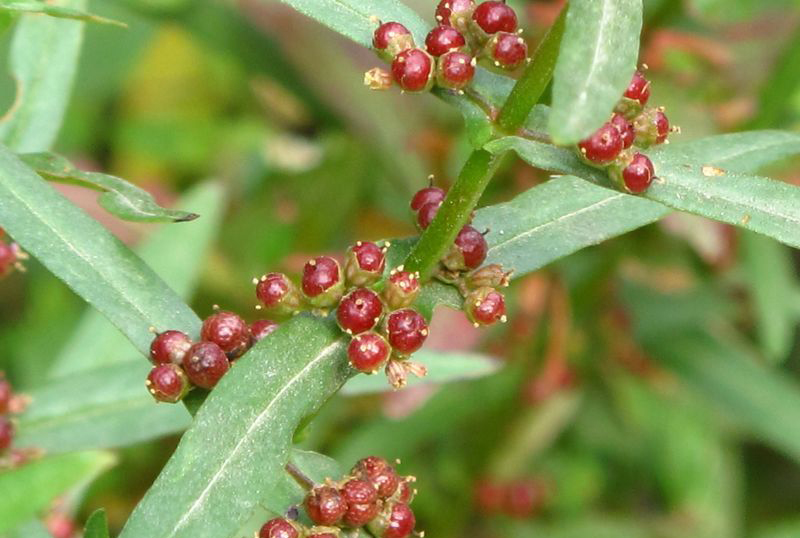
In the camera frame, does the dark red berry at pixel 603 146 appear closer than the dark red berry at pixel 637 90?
Yes

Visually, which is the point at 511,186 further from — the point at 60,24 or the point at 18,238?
the point at 18,238

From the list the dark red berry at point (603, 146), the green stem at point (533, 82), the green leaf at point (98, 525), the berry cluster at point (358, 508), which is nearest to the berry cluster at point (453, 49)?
the green stem at point (533, 82)

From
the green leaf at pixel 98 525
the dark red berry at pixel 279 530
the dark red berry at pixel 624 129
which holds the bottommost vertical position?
the green leaf at pixel 98 525

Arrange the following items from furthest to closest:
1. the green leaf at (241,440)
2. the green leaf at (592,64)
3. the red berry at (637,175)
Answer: the red berry at (637,175)
the green leaf at (241,440)
the green leaf at (592,64)

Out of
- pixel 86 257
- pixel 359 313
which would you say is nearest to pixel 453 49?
pixel 359 313

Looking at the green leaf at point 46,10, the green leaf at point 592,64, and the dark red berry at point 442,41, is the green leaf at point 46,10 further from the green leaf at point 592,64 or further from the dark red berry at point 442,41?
the green leaf at point 592,64

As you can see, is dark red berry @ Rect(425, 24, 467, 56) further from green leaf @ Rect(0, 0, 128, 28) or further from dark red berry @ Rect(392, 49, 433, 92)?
Result: green leaf @ Rect(0, 0, 128, 28)

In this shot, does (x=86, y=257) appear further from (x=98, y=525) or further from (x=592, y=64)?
(x=592, y=64)
